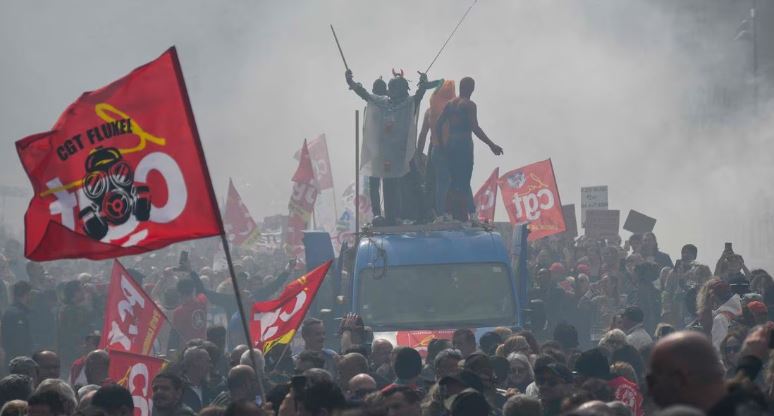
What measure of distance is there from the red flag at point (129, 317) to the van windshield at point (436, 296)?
229 centimetres

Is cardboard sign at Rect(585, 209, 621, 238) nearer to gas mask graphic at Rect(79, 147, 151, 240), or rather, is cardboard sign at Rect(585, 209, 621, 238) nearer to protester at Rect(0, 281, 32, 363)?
protester at Rect(0, 281, 32, 363)

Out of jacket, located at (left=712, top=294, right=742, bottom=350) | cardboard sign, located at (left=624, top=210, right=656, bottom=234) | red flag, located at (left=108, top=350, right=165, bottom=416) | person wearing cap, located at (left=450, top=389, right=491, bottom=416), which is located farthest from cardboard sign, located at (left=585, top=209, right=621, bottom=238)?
person wearing cap, located at (left=450, top=389, right=491, bottom=416)

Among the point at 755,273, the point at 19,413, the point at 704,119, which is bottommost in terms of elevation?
the point at 19,413

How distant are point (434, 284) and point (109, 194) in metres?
5.55

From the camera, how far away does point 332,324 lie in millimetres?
13539

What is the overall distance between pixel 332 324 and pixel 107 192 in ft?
21.9

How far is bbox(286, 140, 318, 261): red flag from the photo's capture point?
21.2 m

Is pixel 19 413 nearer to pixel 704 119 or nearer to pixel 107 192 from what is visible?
pixel 107 192

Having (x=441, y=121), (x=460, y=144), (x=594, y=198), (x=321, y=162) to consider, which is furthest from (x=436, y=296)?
(x=321, y=162)

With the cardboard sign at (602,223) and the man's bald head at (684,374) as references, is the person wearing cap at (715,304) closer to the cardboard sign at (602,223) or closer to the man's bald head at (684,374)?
the man's bald head at (684,374)

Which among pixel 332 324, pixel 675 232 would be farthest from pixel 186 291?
pixel 675 232

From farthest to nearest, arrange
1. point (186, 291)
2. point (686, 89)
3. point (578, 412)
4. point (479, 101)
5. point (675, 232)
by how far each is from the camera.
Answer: point (479, 101) → point (686, 89) → point (675, 232) → point (186, 291) → point (578, 412)

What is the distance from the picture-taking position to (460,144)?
13.8 m

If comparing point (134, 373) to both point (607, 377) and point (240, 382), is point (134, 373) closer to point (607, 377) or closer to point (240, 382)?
point (240, 382)
